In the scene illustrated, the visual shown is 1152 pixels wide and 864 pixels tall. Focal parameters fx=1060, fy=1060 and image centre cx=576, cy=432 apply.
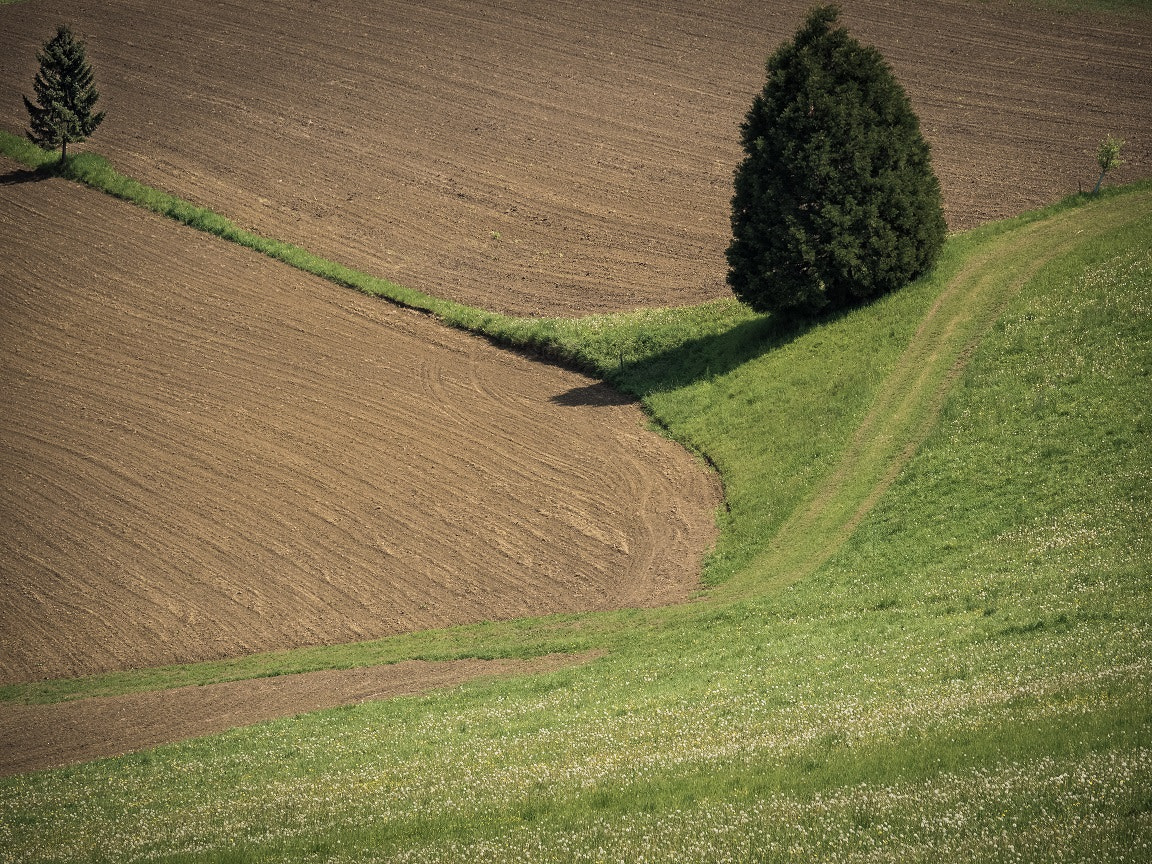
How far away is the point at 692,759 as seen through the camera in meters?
16.7

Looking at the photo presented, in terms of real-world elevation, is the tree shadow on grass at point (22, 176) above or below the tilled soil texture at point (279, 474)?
above

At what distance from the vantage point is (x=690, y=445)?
4144 centimetres

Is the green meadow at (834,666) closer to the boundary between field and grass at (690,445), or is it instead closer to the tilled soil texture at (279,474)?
the boundary between field and grass at (690,445)

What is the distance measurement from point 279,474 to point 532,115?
38.5 m

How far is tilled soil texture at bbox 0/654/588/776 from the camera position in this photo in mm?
24734

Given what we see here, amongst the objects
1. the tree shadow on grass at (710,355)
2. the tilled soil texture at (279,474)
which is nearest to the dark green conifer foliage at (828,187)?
the tree shadow on grass at (710,355)

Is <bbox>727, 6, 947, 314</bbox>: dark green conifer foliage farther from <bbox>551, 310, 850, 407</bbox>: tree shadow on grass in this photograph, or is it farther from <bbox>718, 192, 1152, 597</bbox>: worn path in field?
<bbox>718, 192, 1152, 597</bbox>: worn path in field

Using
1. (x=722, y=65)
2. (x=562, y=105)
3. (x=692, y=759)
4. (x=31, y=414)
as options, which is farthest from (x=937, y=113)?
(x=692, y=759)

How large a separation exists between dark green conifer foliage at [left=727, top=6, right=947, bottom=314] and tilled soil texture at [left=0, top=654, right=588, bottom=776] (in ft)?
71.4

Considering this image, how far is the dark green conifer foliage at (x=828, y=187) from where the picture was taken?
139 ft

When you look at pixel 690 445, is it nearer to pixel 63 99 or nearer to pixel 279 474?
pixel 279 474

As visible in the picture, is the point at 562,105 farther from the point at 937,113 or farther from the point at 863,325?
the point at 863,325

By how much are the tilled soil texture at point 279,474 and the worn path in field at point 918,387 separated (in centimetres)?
340

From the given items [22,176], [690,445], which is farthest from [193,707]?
[22,176]
